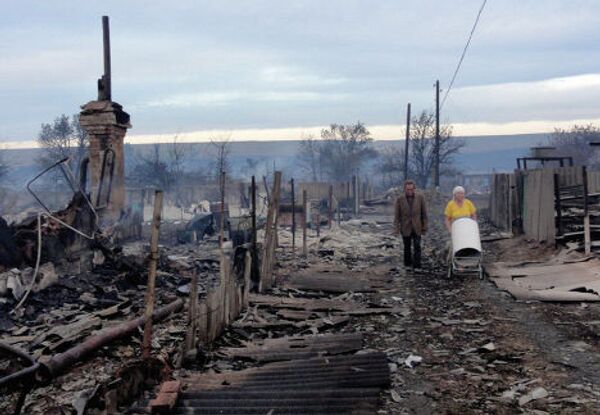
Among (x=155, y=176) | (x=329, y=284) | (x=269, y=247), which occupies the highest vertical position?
(x=155, y=176)

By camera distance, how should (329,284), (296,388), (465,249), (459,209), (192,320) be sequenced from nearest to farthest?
1. (296,388)
2. (192,320)
3. (329,284)
4. (465,249)
5. (459,209)

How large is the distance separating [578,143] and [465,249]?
53313mm

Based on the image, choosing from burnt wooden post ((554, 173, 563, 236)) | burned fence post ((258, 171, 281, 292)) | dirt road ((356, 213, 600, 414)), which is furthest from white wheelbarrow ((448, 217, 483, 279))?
burned fence post ((258, 171, 281, 292))

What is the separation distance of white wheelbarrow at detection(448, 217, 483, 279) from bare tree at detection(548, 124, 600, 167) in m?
47.9

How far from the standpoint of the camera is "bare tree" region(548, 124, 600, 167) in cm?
5569

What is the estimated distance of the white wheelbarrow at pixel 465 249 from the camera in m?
10.8

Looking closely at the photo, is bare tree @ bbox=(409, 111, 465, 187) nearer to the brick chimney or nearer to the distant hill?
the brick chimney


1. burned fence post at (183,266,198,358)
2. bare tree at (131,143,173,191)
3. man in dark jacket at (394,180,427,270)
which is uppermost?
bare tree at (131,143,173,191)

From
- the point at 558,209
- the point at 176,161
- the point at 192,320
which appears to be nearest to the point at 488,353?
the point at 192,320

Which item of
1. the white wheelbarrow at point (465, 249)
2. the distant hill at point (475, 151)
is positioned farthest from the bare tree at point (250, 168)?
the white wheelbarrow at point (465, 249)

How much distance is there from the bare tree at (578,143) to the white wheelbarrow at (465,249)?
47.9m

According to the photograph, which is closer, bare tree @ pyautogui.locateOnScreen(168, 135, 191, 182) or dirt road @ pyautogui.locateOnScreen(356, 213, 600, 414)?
dirt road @ pyautogui.locateOnScreen(356, 213, 600, 414)

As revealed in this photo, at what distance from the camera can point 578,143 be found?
58.0 meters

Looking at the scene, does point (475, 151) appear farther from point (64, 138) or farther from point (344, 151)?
point (64, 138)
